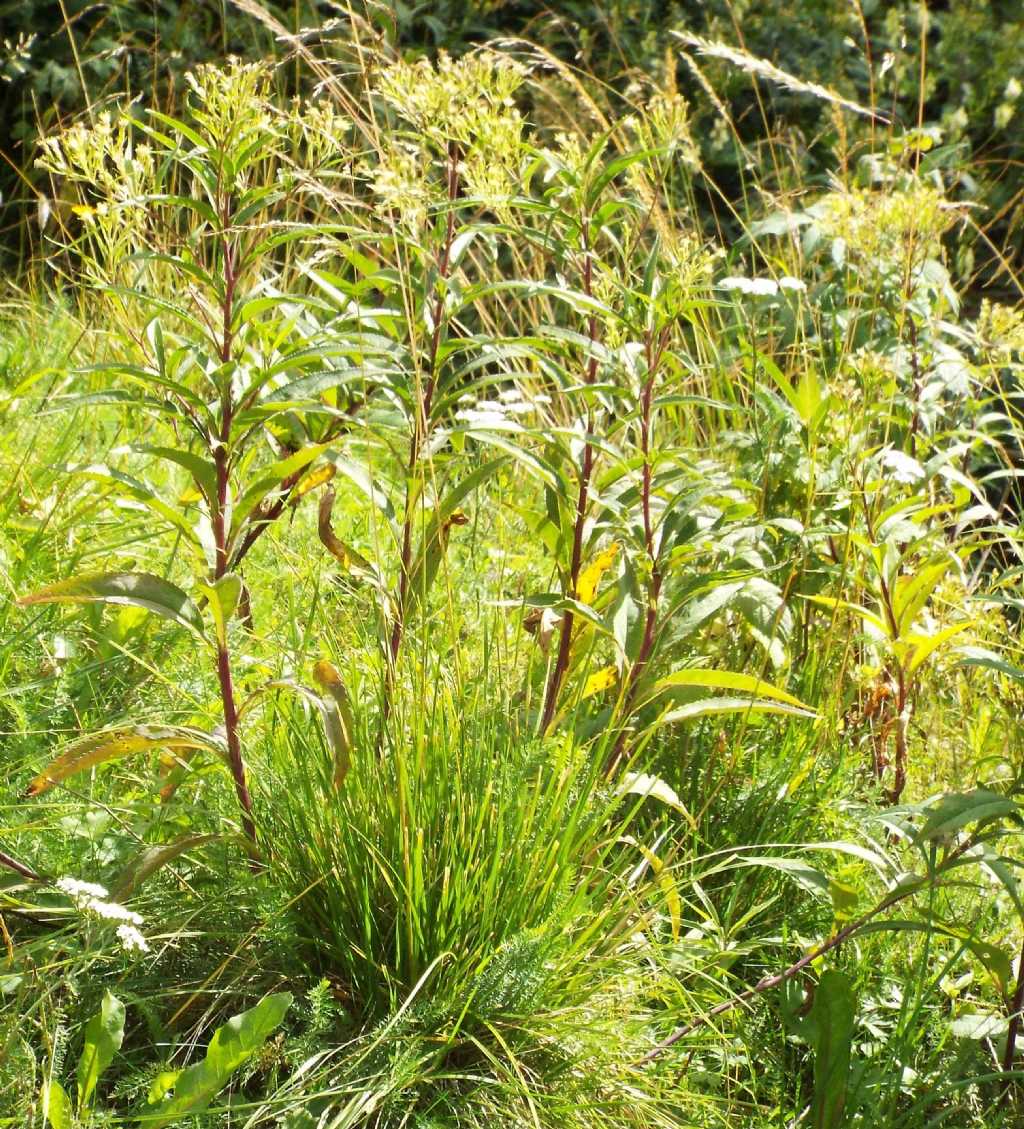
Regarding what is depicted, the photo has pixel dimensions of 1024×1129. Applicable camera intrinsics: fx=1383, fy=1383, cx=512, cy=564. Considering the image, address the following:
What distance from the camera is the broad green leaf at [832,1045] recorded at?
1.68m

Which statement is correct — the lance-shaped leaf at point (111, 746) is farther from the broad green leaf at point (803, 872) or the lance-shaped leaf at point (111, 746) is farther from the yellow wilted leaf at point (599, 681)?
the broad green leaf at point (803, 872)

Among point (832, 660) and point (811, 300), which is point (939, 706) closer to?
point (832, 660)

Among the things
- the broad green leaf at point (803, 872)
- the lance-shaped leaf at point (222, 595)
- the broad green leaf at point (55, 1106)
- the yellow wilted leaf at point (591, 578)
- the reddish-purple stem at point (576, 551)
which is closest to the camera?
the broad green leaf at point (55, 1106)

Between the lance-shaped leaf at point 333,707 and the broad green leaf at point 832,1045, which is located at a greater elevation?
the lance-shaped leaf at point 333,707

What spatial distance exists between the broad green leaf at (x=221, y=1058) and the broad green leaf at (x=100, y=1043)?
0.07 meters

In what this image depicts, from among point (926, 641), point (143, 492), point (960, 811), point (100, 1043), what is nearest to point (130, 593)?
point (143, 492)

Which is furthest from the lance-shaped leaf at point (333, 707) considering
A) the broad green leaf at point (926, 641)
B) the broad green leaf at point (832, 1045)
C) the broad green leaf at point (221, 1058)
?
the broad green leaf at point (926, 641)

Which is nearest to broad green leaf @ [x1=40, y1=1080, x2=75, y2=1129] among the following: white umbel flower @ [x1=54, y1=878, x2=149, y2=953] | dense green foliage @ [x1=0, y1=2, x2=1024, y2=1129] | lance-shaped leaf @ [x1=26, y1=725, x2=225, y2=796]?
dense green foliage @ [x1=0, y1=2, x2=1024, y2=1129]

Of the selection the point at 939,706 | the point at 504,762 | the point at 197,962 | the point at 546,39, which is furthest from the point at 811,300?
the point at 546,39

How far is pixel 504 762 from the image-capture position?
5.78 ft

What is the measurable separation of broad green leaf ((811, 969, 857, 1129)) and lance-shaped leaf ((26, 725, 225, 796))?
81cm

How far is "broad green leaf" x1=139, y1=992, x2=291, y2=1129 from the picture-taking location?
150 cm

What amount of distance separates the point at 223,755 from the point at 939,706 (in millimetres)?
1460

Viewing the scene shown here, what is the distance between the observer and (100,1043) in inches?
59.4
